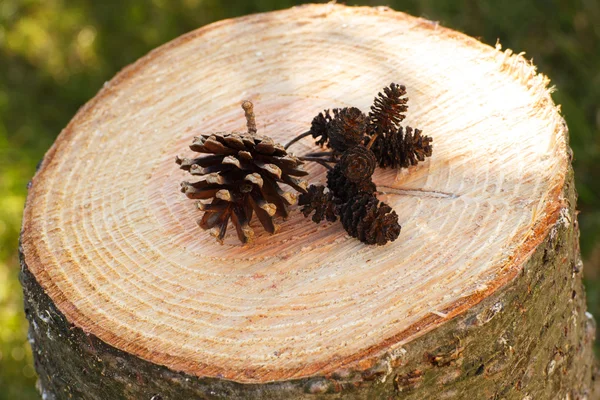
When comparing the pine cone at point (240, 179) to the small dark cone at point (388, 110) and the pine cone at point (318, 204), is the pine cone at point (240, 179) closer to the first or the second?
the pine cone at point (318, 204)

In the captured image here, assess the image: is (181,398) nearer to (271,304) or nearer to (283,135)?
(271,304)

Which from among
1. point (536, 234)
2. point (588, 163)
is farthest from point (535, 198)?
point (588, 163)

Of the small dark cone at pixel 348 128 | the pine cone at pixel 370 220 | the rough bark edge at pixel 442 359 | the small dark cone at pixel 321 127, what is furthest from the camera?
the small dark cone at pixel 321 127

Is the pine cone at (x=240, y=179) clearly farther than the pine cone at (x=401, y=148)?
No

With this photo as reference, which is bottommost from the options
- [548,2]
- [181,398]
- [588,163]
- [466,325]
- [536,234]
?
[181,398]

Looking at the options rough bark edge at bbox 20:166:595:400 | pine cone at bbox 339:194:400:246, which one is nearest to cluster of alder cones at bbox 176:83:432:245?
pine cone at bbox 339:194:400:246

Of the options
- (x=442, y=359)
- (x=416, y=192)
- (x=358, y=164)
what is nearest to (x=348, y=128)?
(x=358, y=164)

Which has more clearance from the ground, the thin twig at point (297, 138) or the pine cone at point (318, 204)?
the thin twig at point (297, 138)

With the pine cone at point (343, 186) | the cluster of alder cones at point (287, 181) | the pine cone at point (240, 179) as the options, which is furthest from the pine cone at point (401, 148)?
the pine cone at point (240, 179)
